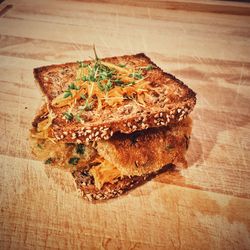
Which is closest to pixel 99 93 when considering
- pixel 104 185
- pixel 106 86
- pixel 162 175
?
pixel 106 86

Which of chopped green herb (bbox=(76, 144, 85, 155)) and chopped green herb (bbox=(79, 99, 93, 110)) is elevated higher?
chopped green herb (bbox=(79, 99, 93, 110))

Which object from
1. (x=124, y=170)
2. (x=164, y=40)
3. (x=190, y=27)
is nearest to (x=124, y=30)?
(x=164, y=40)

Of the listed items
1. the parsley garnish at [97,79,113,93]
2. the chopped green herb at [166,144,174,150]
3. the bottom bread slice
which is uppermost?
the parsley garnish at [97,79,113,93]

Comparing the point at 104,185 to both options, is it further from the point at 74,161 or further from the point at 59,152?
the point at 59,152

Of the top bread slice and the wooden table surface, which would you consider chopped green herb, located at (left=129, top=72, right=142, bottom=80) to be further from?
the wooden table surface

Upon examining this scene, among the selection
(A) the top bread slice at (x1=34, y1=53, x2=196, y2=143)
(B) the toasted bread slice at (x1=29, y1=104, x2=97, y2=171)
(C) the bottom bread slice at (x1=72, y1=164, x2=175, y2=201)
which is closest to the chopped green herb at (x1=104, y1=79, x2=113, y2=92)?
(A) the top bread slice at (x1=34, y1=53, x2=196, y2=143)

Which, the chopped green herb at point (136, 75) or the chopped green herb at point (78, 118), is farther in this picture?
the chopped green herb at point (136, 75)

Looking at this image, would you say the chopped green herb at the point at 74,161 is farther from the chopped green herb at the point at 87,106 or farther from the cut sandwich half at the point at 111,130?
the chopped green herb at the point at 87,106

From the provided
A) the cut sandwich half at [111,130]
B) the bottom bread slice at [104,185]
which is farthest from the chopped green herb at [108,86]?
the bottom bread slice at [104,185]
